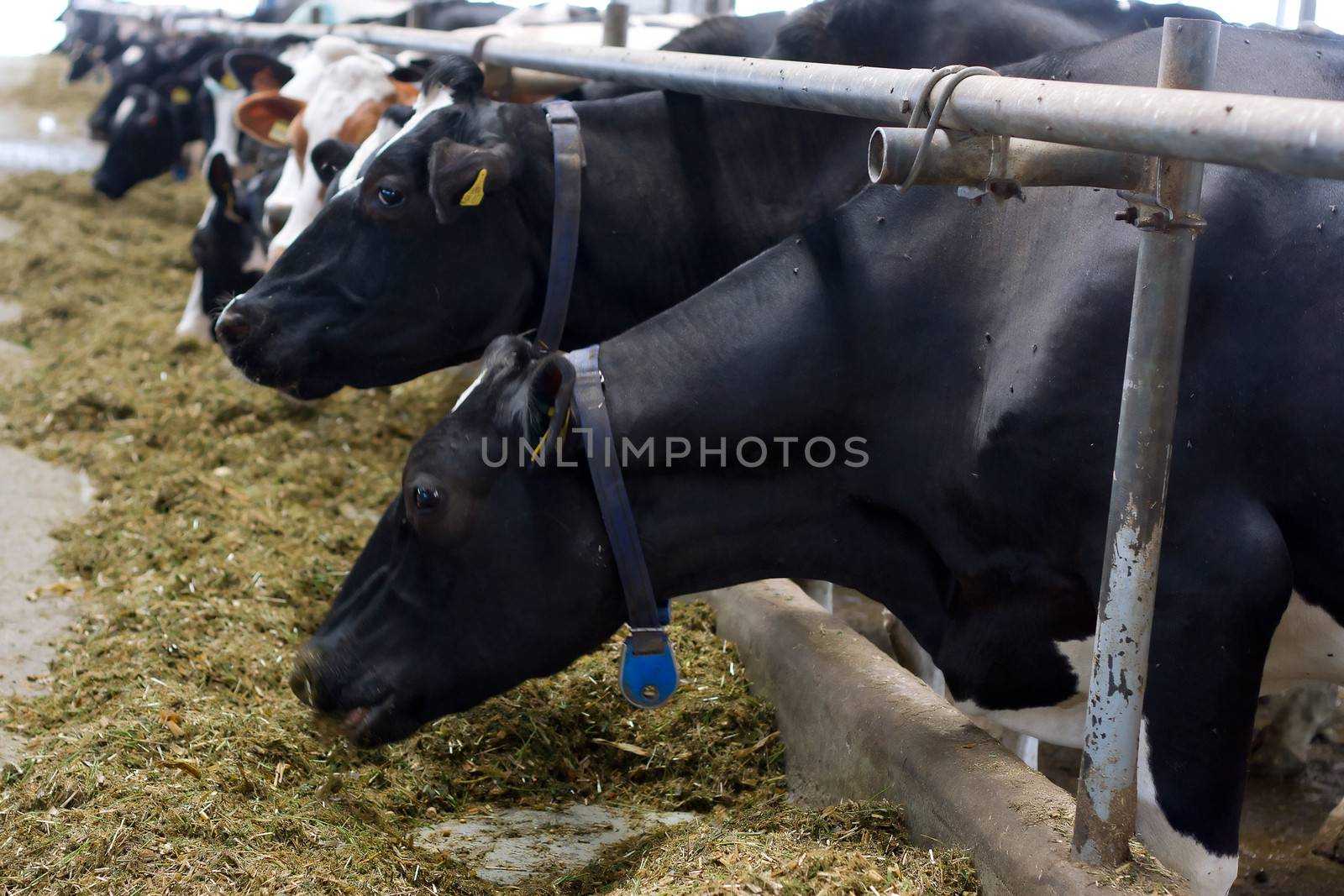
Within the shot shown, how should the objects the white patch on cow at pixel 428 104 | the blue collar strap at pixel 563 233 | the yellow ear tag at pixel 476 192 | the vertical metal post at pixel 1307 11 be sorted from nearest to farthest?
the yellow ear tag at pixel 476 192 → the blue collar strap at pixel 563 233 → the white patch on cow at pixel 428 104 → the vertical metal post at pixel 1307 11

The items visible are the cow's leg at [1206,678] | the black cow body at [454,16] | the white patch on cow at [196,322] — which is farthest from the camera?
the black cow body at [454,16]

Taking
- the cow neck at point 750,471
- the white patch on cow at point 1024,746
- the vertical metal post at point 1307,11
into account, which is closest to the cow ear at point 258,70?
the vertical metal post at point 1307,11

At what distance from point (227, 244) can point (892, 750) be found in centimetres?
584

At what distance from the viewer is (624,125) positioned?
377cm

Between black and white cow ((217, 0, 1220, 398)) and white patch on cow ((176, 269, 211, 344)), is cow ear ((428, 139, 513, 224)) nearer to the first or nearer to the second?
black and white cow ((217, 0, 1220, 398))

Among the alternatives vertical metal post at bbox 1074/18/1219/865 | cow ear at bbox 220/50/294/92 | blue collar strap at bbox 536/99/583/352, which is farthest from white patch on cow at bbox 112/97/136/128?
vertical metal post at bbox 1074/18/1219/865

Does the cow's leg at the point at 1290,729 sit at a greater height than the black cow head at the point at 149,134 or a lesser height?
lesser

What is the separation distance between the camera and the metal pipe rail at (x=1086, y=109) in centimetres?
138

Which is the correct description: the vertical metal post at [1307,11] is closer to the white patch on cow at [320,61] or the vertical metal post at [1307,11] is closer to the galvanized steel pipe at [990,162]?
the galvanized steel pipe at [990,162]

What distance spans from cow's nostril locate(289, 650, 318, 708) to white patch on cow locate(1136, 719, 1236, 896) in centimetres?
161

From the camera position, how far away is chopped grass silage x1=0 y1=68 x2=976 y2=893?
2465 mm

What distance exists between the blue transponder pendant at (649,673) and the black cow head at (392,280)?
133 centimetres

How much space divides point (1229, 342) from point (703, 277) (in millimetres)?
1877

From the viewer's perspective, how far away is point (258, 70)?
A: 791 cm
